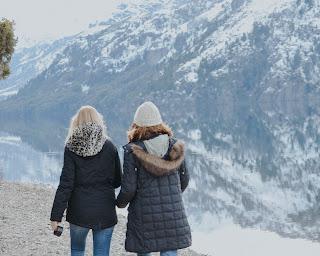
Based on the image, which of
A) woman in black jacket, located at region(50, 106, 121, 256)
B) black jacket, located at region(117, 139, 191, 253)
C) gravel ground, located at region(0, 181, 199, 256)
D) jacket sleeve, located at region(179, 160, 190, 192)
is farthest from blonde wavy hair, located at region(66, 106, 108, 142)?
gravel ground, located at region(0, 181, 199, 256)

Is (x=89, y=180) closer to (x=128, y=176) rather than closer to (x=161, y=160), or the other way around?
(x=128, y=176)

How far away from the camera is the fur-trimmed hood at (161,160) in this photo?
8.37 meters

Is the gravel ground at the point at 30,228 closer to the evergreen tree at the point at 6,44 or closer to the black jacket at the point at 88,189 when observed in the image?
the evergreen tree at the point at 6,44

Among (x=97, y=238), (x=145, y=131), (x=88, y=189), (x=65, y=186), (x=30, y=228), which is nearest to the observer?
(x=145, y=131)

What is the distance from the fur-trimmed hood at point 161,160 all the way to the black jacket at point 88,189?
0.60 m

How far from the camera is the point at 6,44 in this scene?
85.9 feet

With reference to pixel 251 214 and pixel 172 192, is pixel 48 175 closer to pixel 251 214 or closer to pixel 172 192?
pixel 251 214

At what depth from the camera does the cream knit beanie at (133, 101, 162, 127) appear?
8.48 m

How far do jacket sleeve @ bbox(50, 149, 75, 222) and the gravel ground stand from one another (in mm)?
5745

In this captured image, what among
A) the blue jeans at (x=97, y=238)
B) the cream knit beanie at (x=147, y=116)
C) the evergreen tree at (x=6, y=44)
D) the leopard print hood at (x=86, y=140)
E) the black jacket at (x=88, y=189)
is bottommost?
the blue jeans at (x=97, y=238)

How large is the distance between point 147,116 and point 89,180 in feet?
4.07

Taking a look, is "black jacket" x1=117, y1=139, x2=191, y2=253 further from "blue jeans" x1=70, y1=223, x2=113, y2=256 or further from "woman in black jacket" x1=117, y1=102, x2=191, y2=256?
"blue jeans" x1=70, y1=223, x2=113, y2=256

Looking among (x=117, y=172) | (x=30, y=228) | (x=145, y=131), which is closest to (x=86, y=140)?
(x=117, y=172)

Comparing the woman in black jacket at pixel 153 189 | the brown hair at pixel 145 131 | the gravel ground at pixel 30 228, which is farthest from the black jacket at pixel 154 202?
the gravel ground at pixel 30 228
